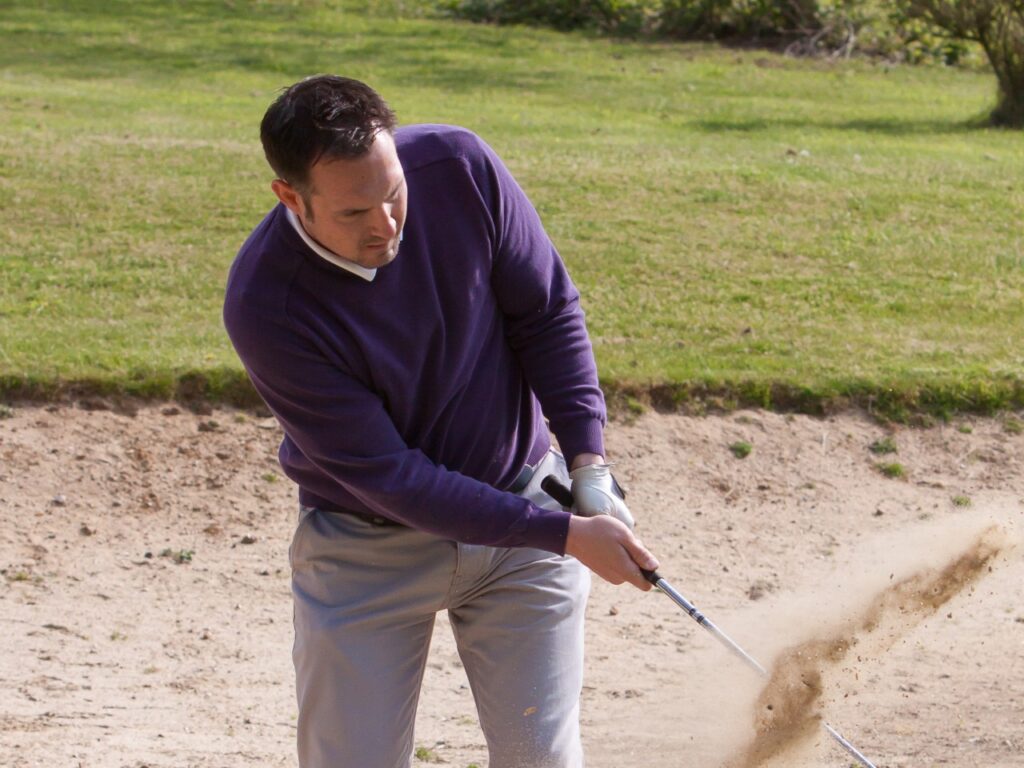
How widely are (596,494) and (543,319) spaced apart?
1.49ft

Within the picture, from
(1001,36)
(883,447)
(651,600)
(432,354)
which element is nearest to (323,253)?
(432,354)

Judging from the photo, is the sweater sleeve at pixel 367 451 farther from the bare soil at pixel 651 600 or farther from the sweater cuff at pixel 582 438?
the bare soil at pixel 651 600

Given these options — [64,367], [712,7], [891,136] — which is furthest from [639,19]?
[64,367]

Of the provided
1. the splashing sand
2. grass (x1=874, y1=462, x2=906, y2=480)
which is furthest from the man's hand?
grass (x1=874, y1=462, x2=906, y2=480)

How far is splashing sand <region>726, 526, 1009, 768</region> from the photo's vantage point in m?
4.37

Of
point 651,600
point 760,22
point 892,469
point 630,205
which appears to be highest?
point 760,22

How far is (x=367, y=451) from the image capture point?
3.25 metres

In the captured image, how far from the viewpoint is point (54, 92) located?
14.0 meters

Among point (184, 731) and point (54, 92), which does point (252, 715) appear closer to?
point (184, 731)

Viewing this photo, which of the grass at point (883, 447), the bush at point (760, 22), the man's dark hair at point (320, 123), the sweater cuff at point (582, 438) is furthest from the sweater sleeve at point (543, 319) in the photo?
the bush at point (760, 22)

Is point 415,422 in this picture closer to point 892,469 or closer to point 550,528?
point 550,528

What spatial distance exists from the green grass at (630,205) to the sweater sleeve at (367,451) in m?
4.04

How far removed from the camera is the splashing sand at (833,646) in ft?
14.3

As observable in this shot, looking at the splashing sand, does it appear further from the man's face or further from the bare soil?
the man's face
